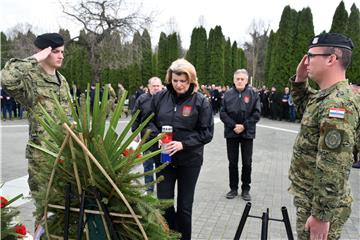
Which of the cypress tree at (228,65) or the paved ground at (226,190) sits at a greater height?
the cypress tree at (228,65)

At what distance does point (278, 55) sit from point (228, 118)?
712 inches

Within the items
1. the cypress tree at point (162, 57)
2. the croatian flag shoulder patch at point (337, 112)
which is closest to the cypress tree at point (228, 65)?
the cypress tree at point (162, 57)

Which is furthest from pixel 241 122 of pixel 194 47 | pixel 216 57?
pixel 194 47

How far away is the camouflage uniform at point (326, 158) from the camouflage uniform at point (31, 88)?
6.86ft

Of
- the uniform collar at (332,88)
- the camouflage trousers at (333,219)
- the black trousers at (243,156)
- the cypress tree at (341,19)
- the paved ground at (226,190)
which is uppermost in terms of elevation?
the cypress tree at (341,19)

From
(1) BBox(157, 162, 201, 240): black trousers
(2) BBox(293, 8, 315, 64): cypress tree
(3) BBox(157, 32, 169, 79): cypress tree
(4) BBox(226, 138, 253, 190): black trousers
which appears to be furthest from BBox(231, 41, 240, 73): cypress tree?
(1) BBox(157, 162, 201, 240): black trousers

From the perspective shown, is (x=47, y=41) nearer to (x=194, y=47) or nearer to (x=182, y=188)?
(x=182, y=188)

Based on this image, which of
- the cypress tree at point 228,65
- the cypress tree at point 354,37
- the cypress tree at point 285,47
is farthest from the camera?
the cypress tree at point 228,65

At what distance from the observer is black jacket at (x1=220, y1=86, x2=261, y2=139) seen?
18.4 ft

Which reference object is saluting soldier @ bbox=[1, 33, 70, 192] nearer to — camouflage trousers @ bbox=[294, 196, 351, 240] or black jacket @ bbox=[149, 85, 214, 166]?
black jacket @ bbox=[149, 85, 214, 166]

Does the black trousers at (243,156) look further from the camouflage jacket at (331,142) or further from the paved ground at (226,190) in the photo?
the camouflage jacket at (331,142)

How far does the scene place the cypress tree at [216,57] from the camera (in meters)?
30.2

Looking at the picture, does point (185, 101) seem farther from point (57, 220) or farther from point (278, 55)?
point (278, 55)

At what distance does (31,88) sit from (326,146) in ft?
8.48
